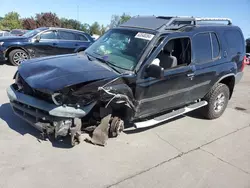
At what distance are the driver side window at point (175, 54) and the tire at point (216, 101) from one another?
3.70ft

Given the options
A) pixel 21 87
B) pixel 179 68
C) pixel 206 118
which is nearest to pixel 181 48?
pixel 179 68

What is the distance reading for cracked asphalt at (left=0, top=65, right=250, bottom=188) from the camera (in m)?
3.04

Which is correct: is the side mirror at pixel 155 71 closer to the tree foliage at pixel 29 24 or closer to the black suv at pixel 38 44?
the black suv at pixel 38 44

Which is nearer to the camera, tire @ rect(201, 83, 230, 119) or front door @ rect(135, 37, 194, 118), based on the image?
front door @ rect(135, 37, 194, 118)

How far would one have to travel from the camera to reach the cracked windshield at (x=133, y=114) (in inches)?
126

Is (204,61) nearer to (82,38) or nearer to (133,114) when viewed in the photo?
(133,114)

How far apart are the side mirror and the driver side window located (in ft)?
1.91

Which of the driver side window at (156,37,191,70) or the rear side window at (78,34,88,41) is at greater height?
the driver side window at (156,37,191,70)

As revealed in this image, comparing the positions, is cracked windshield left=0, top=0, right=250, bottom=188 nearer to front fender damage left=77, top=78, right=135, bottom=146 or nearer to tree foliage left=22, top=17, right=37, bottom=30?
front fender damage left=77, top=78, right=135, bottom=146

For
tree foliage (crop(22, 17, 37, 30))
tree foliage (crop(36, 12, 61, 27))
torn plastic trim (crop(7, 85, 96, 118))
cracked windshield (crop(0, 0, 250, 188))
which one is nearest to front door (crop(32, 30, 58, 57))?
cracked windshield (crop(0, 0, 250, 188))

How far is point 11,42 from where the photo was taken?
9.29 metres

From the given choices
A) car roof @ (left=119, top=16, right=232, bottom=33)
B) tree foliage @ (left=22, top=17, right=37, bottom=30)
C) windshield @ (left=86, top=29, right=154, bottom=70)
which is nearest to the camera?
windshield @ (left=86, top=29, right=154, bottom=70)

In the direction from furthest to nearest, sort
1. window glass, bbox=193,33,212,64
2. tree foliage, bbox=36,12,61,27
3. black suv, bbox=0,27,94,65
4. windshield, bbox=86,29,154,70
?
tree foliage, bbox=36,12,61,27
black suv, bbox=0,27,94,65
window glass, bbox=193,33,212,64
windshield, bbox=86,29,154,70

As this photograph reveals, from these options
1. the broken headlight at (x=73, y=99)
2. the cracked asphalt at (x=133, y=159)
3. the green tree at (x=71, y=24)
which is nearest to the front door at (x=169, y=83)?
the cracked asphalt at (x=133, y=159)
